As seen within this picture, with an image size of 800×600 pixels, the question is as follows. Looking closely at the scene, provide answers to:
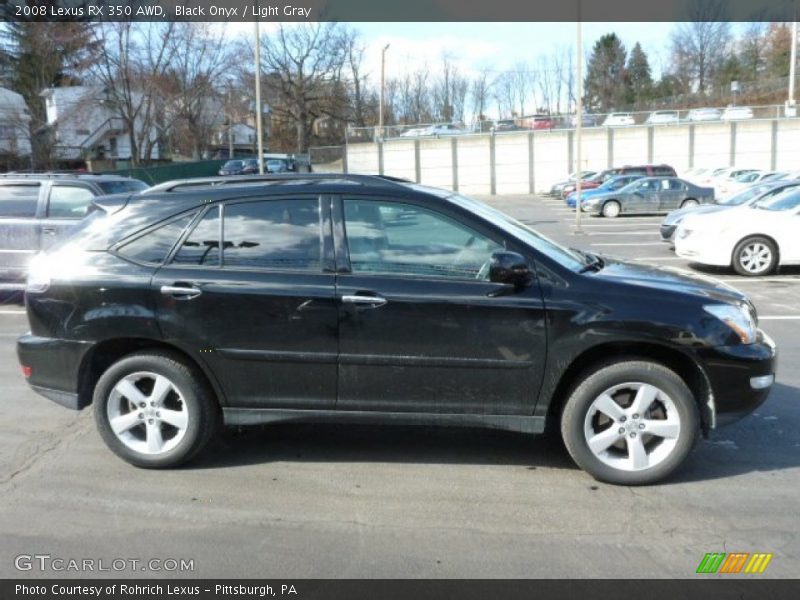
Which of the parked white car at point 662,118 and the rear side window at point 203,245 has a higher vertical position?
the parked white car at point 662,118

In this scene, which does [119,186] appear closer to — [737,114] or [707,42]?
[737,114]

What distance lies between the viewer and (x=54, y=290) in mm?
4402

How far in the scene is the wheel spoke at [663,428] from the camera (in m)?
4.04

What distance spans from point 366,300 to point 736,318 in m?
2.18

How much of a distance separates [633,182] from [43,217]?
897 inches

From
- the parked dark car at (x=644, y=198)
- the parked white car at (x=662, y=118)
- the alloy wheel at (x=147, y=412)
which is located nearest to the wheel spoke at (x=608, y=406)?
the alloy wheel at (x=147, y=412)

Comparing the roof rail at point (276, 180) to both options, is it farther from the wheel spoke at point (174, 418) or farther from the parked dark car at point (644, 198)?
the parked dark car at point (644, 198)

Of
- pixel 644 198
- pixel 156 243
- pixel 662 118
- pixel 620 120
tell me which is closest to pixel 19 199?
pixel 156 243

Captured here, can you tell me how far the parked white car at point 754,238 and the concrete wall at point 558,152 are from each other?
37.1 m

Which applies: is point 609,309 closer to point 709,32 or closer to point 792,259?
point 792,259

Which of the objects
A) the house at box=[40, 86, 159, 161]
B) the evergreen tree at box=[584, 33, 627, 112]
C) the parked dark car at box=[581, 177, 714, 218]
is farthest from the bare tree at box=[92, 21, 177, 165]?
the evergreen tree at box=[584, 33, 627, 112]

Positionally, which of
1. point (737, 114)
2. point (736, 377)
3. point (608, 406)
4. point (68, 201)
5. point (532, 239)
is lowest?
point (608, 406)

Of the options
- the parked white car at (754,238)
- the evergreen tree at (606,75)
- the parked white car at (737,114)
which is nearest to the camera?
the parked white car at (754,238)
